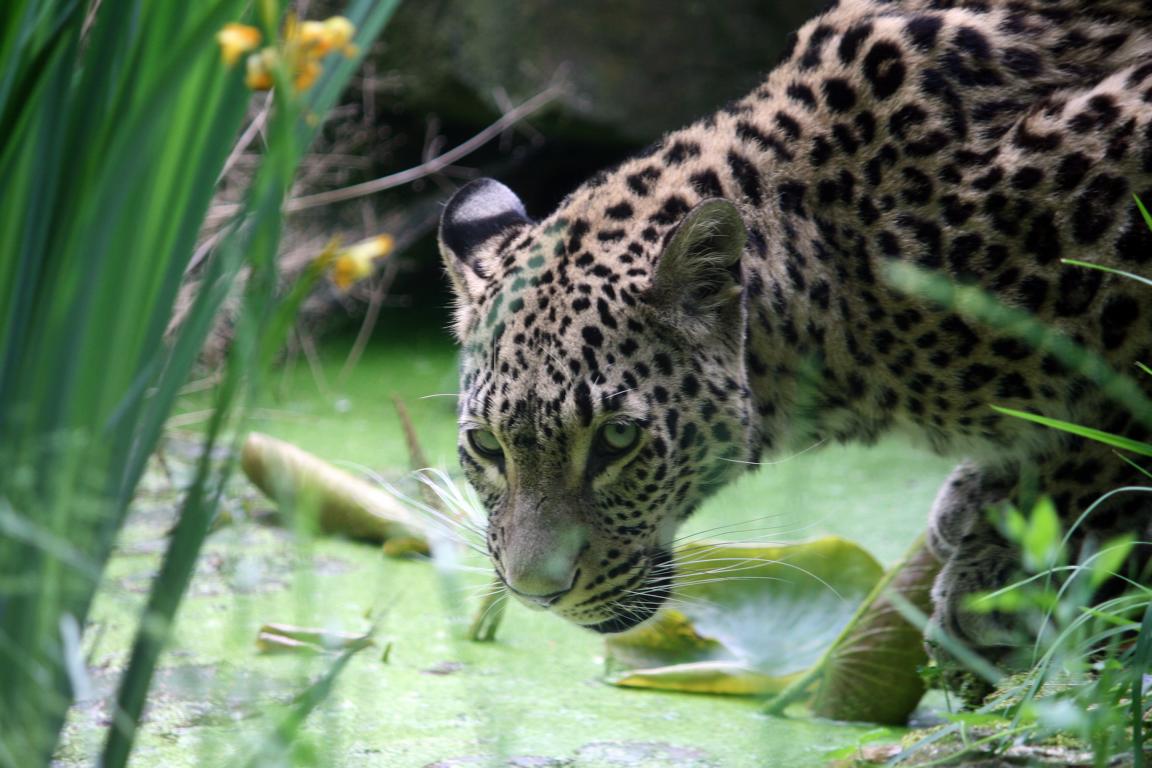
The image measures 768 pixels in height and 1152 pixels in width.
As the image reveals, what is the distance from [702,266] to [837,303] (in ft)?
1.43

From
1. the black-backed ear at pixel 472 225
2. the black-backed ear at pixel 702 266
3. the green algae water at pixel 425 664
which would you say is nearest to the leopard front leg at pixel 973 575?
the green algae water at pixel 425 664

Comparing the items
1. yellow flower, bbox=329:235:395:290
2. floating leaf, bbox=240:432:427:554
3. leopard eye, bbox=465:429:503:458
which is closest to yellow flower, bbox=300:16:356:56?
yellow flower, bbox=329:235:395:290

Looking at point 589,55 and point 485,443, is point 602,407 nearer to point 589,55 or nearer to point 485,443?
point 485,443

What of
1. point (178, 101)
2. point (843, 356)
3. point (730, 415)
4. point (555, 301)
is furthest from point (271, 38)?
point (843, 356)

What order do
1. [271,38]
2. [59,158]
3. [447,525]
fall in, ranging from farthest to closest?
[447,525]
[59,158]
[271,38]

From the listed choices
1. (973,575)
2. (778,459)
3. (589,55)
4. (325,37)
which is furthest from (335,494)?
(589,55)

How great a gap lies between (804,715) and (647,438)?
1.15 m

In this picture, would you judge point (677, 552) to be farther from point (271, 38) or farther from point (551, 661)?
point (271, 38)

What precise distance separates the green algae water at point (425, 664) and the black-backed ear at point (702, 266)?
0.49 meters

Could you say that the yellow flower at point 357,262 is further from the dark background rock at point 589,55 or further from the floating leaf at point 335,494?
the dark background rock at point 589,55

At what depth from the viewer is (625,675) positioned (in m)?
4.09

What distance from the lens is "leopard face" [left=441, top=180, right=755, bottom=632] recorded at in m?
3.25

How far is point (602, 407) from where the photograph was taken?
10.6 feet

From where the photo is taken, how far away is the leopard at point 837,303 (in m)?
3.30
